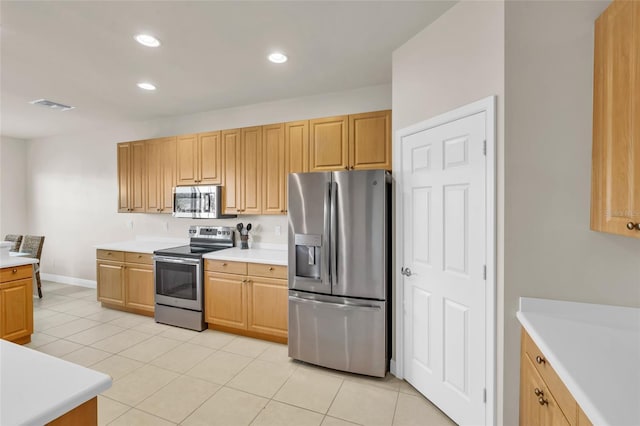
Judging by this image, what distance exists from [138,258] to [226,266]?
1.43 metres

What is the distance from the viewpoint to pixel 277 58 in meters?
2.75

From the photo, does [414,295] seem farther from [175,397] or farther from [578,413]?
[175,397]

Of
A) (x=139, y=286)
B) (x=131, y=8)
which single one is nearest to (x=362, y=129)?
(x=131, y=8)

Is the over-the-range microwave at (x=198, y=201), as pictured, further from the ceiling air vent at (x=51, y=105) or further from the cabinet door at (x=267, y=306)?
the ceiling air vent at (x=51, y=105)

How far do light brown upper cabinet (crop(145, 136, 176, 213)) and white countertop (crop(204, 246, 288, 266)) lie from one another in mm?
1179

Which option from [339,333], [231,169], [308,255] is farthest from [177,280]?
[339,333]

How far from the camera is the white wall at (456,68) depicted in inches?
67.6

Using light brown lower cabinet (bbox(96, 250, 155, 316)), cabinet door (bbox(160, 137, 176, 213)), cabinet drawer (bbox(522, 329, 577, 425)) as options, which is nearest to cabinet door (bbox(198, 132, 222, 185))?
cabinet door (bbox(160, 137, 176, 213))

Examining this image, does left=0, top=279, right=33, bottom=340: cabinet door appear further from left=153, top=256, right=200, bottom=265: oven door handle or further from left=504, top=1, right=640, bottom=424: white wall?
left=504, top=1, right=640, bottom=424: white wall

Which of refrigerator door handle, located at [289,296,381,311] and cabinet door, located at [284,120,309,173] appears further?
cabinet door, located at [284,120,309,173]

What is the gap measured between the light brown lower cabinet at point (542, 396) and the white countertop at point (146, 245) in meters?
3.98

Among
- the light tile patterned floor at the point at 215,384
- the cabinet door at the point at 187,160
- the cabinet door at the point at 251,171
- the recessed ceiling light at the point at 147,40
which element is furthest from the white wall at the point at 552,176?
the cabinet door at the point at 187,160

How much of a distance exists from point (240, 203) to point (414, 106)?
233 cm

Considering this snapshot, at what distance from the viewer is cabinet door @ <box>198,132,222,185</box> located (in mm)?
3873
